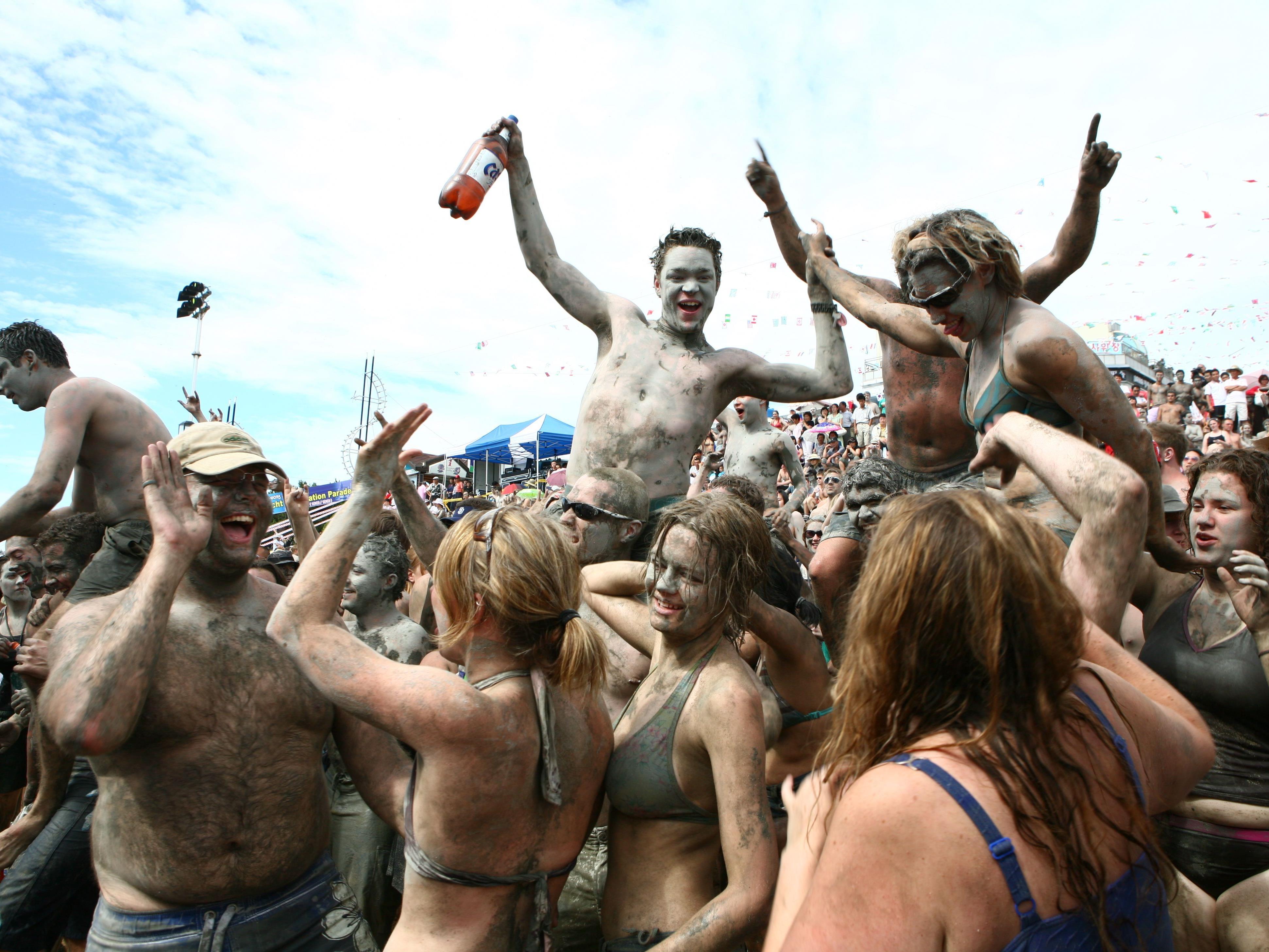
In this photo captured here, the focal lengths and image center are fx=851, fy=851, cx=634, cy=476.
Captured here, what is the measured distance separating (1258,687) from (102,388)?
16.9 feet

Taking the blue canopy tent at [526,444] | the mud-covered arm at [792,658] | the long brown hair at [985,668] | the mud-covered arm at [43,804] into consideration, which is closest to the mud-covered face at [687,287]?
the mud-covered arm at [792,658]

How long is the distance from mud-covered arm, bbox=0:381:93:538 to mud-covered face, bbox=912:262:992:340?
3.99 meters

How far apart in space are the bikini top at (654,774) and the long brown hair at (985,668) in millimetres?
1012

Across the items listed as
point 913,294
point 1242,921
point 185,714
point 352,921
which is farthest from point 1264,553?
point 185,714

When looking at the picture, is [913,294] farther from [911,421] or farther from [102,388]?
[102,388]

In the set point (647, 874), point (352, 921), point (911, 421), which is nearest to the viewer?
point (647, 874)

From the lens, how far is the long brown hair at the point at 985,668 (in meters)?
1.30

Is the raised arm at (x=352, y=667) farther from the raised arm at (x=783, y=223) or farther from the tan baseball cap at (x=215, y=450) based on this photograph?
the raised arm at (x=783, y=223)

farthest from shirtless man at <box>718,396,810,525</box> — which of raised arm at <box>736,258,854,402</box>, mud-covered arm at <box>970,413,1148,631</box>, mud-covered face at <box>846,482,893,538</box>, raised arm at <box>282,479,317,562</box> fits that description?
mud-covered arm at <box>970,413,1148,631</box>

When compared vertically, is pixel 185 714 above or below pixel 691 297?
below

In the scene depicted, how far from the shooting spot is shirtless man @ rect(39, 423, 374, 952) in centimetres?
226

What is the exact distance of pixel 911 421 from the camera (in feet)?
13.2

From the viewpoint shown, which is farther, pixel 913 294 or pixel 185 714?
pixel 913 294

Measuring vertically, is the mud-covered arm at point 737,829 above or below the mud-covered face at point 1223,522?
below
